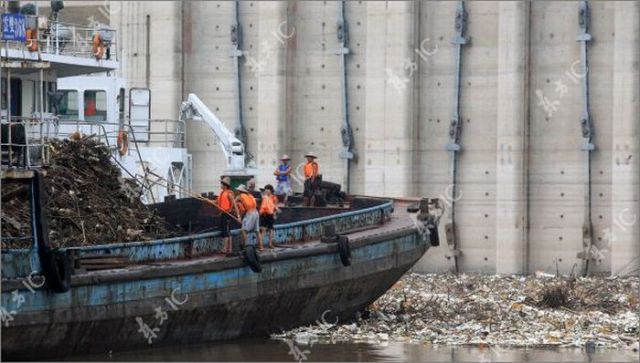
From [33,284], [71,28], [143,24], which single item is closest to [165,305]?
[33,284]

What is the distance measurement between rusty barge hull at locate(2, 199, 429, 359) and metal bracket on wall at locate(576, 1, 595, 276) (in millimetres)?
7087

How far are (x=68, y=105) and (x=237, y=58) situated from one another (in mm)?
8695

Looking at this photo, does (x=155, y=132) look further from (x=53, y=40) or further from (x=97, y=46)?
(x=53, y=40)

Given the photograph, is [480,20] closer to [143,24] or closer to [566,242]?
[566,242]

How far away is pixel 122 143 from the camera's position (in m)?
25.2

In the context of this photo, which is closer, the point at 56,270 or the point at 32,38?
the point at 56,270

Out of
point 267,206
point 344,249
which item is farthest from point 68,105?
point 344,249

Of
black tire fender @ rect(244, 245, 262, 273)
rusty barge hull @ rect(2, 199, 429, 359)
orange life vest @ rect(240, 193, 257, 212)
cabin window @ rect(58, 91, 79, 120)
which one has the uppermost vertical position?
cabin window @ rect(58, 91, 79, 120)

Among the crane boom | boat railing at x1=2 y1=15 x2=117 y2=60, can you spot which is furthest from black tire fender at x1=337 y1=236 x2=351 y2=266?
the crane boom

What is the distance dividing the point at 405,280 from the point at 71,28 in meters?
9.55

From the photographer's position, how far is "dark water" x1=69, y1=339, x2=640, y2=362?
20500 millimetres

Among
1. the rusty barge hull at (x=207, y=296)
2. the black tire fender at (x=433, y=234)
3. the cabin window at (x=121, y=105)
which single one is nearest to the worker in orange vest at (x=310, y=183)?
the rusty barge hull at (x=207, y=296)

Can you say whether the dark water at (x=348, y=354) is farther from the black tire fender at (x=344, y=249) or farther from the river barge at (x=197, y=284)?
the black tire fender at (x=344, y=249)

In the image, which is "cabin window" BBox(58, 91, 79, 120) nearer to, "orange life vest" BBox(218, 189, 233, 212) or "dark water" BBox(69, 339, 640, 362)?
"orange life vest" BBox(218, 189, 233, 212)
